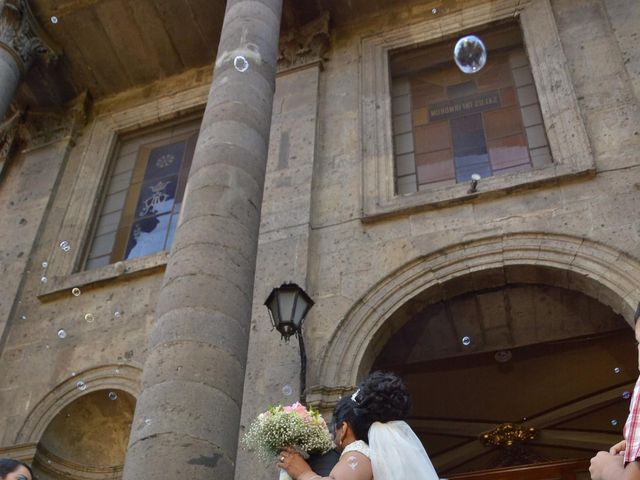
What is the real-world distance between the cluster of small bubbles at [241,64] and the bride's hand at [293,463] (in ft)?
15.3

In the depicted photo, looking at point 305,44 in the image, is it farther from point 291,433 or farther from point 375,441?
point 375,441

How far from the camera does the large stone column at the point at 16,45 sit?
10.9 meters

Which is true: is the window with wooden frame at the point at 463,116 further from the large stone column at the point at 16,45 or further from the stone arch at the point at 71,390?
the large stone column at the point at 16,45

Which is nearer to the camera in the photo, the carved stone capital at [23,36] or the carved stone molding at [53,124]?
the carved stone capital at [23,36]

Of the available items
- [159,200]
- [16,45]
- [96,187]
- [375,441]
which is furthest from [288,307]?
[16,45]

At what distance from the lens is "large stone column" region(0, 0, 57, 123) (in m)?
10.9

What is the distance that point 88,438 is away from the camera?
9.44 m

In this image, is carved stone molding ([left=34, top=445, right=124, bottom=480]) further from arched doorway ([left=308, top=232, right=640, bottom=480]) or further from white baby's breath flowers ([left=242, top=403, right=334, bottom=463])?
white baby's breath flowers ([left=242, top=403, right=334, bottom=463])

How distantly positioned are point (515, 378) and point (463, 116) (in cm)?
376

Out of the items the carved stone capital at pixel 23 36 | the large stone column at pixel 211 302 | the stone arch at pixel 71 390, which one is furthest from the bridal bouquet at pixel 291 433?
the carved stone capital at pixel 23 36

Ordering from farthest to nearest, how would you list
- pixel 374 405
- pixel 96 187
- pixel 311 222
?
pixel 96 187 < pixel 311 222 < pixel 374 405

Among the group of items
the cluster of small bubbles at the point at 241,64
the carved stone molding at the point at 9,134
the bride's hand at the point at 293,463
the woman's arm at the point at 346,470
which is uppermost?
the carved stone molding at the point at 9,134

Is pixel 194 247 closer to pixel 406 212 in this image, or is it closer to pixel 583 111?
pixel 406 212

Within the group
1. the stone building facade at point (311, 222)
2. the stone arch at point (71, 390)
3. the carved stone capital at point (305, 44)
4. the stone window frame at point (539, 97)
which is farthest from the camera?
the carved stone capital at point (305, 44)
